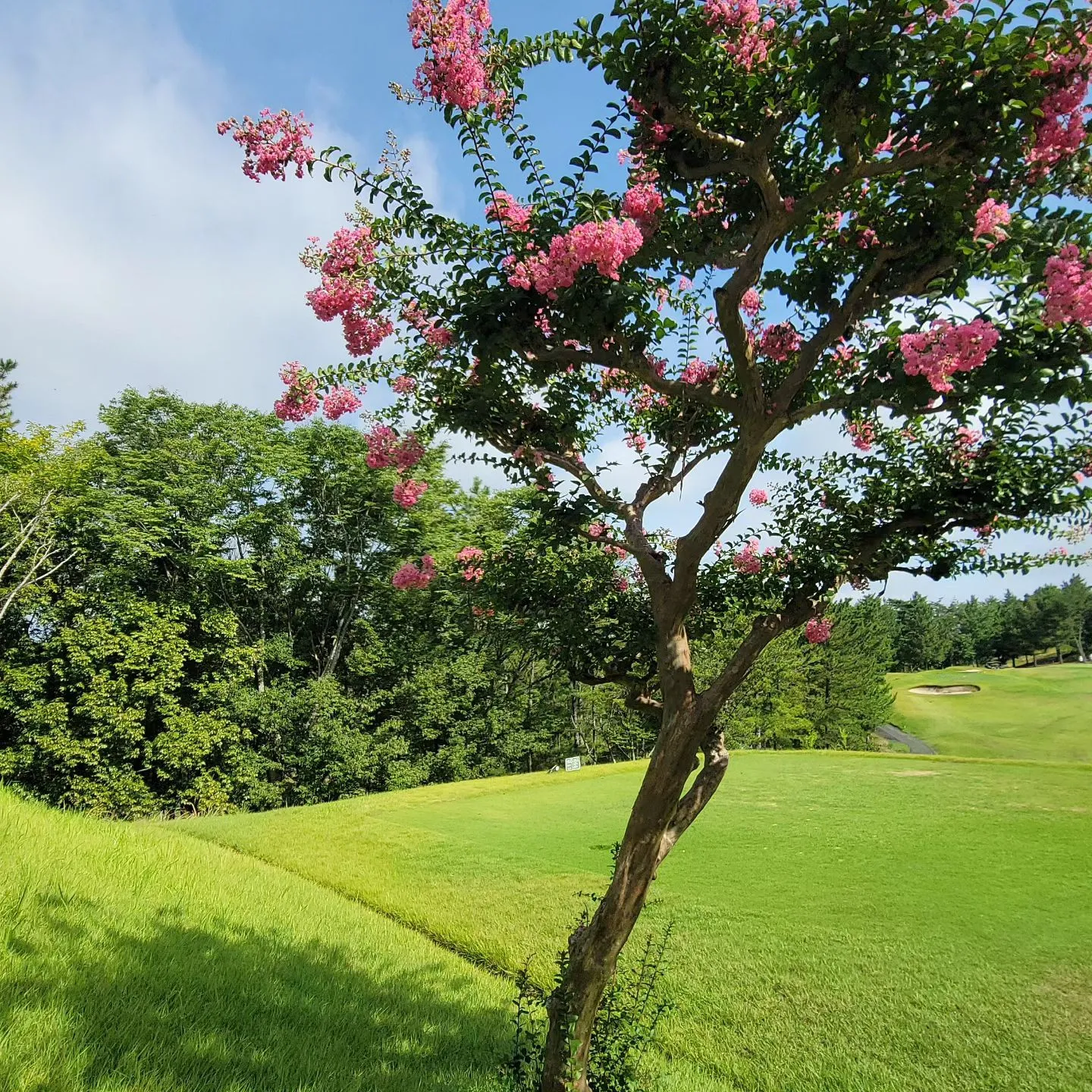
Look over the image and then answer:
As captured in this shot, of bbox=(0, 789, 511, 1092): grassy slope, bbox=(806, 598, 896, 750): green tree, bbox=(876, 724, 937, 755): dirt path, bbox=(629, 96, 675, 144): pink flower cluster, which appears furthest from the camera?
bbox=(806, 598, 896, 750): green tree

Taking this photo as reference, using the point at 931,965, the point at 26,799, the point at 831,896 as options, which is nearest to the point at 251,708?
the point at 26,799

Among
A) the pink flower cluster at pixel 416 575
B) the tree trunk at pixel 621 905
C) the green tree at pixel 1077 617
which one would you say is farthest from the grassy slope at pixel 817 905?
the green tree at pixel 1077 617

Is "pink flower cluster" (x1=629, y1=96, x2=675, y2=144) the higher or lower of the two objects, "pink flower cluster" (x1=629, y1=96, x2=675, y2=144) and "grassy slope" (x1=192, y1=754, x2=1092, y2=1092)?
the higher

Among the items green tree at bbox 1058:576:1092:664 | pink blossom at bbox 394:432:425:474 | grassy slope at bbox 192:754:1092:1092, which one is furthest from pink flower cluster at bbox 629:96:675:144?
green tree at bbox 1058:576:1092:664

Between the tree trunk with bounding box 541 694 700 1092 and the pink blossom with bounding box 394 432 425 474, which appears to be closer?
the tree trunk with bounding box 541 694 700 1092

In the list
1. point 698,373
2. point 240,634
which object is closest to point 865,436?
point 698,373

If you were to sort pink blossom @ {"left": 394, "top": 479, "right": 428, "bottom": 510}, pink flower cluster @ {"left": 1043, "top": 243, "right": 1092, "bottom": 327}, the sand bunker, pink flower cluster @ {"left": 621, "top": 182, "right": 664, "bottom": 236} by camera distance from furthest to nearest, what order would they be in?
1. the sand bunker
2. pink blossom @ {"left": 394, "top": 479, "right": 428, "bottom": 510}
3. pink flower cluster @ {"left": 621, "top": 182, "right": 664, "bottom": 236}
4. pink flower cluster @ {"left": 1043, "top": 243, "right": 1092, "bottom": 327}

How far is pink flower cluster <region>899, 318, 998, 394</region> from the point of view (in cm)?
185

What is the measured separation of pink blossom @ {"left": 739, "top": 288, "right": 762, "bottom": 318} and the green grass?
24.1 metres

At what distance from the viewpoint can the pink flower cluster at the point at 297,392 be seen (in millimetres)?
3754

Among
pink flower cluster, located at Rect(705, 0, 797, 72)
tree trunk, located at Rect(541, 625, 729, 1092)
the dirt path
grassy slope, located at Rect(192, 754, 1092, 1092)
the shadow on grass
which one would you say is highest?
pink flower cluster, located at Rect(705, 0, 797, 72)

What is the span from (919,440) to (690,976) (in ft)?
12.5

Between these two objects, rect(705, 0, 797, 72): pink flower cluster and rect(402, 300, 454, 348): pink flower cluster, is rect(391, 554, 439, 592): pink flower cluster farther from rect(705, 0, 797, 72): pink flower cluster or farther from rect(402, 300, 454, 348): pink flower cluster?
rect(705, 0, 797, 72): pink flower cluster

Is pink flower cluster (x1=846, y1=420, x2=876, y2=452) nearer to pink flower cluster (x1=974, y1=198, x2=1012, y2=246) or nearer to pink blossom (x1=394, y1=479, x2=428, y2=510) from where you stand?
pink flower cluster (x1=974, y1=198, x2=1012, y2=246)
